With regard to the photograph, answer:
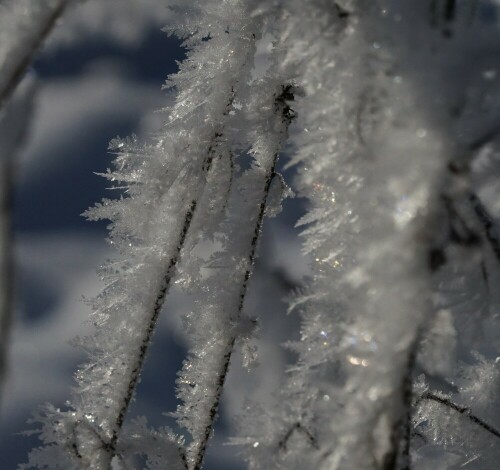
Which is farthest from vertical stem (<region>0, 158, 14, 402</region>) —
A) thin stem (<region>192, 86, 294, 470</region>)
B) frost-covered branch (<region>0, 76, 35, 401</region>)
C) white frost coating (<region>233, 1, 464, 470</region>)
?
thin stem (<region>192, 86, 294, 470</region>)

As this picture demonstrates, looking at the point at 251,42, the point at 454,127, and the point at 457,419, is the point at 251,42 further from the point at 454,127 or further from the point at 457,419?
the point at 457,419

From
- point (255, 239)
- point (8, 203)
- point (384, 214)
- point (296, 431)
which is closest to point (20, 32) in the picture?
point (8, 203)

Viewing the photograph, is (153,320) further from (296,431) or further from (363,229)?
(363,229)

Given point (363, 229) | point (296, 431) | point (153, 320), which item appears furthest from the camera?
point (153, 320)

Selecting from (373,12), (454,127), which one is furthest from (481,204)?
(373,12)

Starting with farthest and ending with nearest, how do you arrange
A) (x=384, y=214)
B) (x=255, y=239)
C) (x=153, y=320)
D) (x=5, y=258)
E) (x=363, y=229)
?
(x=255, y=239), (x=153, y=320), (x=363, y=229), (x=384, y=214), (x=5, y=258)

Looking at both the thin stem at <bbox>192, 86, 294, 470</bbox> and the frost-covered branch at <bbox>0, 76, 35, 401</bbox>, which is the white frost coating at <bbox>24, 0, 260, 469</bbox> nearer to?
the thin stem at <bbox>192, 86, 294, 470</bbox>
